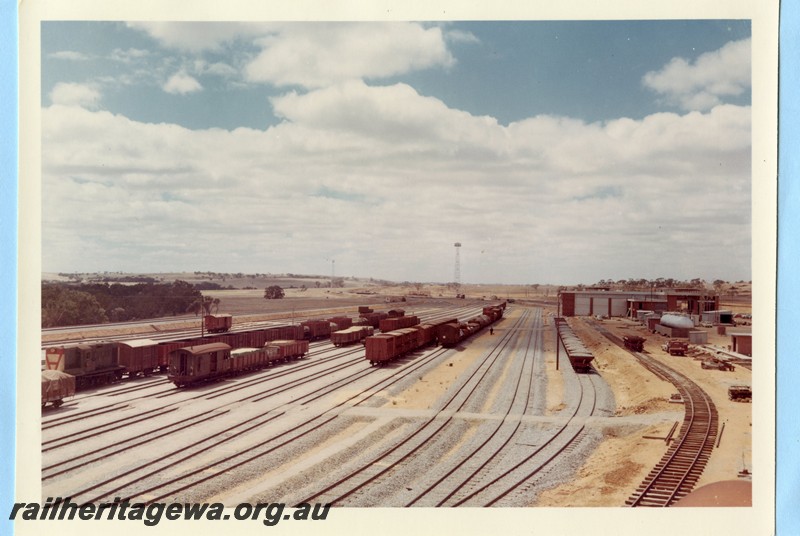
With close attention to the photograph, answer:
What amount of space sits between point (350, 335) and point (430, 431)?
17.3 feet

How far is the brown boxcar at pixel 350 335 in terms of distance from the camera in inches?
574

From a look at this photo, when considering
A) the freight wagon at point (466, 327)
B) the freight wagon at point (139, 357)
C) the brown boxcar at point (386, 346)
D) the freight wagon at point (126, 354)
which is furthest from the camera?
the freight wagon at point (139, 357)

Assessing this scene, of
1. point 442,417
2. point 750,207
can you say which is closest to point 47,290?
point 442,417

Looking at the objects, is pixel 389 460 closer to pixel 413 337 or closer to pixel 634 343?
pixel 413 337

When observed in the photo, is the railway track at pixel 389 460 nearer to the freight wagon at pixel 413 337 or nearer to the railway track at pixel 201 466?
the railway track at pixel 201 466

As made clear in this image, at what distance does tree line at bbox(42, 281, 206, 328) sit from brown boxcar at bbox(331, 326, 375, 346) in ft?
14.0

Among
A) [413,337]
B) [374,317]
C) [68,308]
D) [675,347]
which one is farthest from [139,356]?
[675,347]

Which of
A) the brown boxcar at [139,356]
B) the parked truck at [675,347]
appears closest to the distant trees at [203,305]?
the brown boxcar at [139,356]

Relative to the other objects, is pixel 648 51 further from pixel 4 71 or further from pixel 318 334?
pixel 4 71

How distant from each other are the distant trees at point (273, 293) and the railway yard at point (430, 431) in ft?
4.30

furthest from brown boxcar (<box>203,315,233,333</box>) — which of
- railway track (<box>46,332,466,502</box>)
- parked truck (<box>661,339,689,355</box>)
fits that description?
parked truck (<box>661,339,689,355</box>)

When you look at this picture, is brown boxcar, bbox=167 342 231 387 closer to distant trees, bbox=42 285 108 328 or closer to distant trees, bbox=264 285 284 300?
distant trees, bbox=42 285 108 328

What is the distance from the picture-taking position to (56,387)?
10875 millimetres

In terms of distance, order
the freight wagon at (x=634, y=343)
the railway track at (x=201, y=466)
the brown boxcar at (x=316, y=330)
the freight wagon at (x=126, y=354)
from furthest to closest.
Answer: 1. the brown boxcar at (x=316, y=330)
2. the freight wagon at (x=634, y=343)
3. the freight wagon at (x=126, y=354)
4. the railway track at (x=201, y=466)
